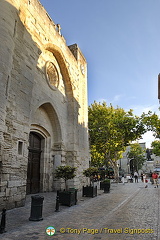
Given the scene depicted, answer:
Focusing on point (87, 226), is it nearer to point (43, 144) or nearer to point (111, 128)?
point (43, 144)

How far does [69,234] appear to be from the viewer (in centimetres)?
436

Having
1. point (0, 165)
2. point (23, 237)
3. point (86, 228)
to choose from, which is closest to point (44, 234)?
point (23, 237)

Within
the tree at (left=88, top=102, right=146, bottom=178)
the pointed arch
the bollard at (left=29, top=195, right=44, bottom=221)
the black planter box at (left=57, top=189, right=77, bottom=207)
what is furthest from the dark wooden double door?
the tree at (left=88, top=102, right=146, bottom=178)

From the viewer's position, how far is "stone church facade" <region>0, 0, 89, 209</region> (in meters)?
7.29

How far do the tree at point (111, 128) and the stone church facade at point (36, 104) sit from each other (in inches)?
272

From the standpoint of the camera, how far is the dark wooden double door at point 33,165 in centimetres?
1083

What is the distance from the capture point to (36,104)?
1046cm

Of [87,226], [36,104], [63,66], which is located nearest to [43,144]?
[36,104]

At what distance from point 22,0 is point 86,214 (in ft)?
35.6

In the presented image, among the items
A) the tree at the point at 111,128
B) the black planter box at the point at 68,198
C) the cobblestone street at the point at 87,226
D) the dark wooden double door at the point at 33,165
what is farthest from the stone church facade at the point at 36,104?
the tree at the point at 111,128

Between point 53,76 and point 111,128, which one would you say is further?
point 111,128

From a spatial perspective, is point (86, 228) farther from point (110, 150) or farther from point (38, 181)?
point (110, 150)

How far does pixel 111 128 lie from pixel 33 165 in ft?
45.8

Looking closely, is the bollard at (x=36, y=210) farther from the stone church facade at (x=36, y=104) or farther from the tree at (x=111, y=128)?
the tree at (x=111, y=128)
